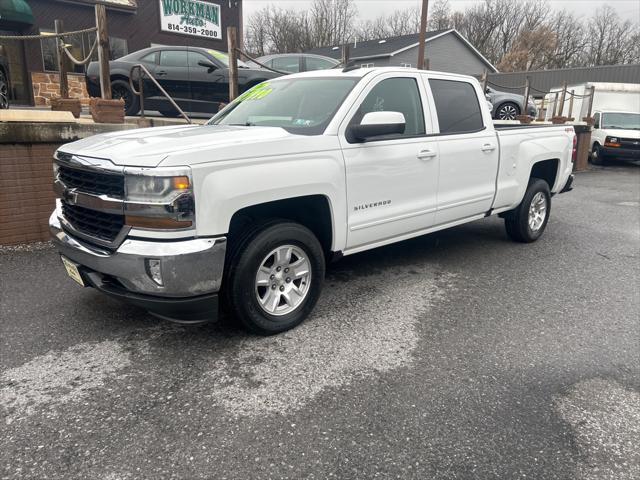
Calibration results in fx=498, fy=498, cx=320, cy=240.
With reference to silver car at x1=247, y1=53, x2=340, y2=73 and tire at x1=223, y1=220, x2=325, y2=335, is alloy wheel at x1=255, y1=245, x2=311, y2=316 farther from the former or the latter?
silver car at x1=247, y1=53, x2=340, y2=73

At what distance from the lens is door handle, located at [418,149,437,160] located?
4383mm

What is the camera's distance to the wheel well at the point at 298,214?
11.3ft

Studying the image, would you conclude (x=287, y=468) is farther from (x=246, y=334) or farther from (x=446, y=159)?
(x=446, y=159)

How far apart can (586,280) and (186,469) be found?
14.2 ft

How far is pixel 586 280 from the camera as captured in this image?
5.02 metres

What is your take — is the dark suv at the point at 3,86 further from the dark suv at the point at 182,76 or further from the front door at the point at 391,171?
the front door at the point at 391,171

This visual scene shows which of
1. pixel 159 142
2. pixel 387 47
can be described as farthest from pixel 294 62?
pixel 387 47

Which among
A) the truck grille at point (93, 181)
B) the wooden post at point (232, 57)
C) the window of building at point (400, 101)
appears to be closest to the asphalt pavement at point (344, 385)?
the truck grille at point (93, 181)

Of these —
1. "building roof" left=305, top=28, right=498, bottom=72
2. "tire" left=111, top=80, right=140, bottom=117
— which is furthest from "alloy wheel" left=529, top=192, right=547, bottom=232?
"building roof" left=305, top=28, right=498, bottom=72

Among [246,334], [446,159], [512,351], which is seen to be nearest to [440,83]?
[446,159]

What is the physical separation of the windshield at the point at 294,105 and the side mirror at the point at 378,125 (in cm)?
27

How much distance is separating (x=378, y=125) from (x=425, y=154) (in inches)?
35.9

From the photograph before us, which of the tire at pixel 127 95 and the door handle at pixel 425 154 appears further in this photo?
the tire at pixel 127 95

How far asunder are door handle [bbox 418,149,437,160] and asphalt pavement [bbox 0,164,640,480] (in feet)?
3.99
